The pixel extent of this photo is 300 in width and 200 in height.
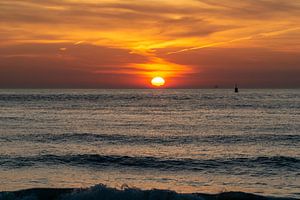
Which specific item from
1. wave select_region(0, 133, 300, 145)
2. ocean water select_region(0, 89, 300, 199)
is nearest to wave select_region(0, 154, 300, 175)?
ocean water select_region(0, 89, 300, 199)

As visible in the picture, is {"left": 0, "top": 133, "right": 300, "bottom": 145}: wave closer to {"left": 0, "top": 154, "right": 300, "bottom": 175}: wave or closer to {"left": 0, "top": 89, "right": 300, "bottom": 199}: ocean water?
{"left": 0, "top": 89, "right": 300, "bottom": 199}: ocean water

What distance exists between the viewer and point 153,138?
35.8 metres

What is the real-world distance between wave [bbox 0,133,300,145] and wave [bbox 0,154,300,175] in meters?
6.89

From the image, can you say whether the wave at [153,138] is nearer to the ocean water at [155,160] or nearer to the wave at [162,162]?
the ocean water at [155,160]

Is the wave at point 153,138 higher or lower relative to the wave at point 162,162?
higher

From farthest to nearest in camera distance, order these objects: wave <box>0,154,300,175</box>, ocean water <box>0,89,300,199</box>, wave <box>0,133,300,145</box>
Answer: wave <box>0,133,300,145</box> < wave <box>0,154,300,175</box> < ocean water <box>0,89,300,199</box>

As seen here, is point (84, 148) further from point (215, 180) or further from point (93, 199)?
point (93, 199)

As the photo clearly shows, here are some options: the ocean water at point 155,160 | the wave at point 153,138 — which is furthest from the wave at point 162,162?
the wave at point 153,138

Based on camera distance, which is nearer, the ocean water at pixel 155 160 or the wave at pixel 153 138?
the ocean water at pixel 155 160

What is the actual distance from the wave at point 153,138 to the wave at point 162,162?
689 cm

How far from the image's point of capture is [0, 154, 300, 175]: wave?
23969 millimetres

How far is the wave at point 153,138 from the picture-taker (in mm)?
33375

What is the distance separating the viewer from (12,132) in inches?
1474

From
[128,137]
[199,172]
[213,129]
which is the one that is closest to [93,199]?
[199,172]
